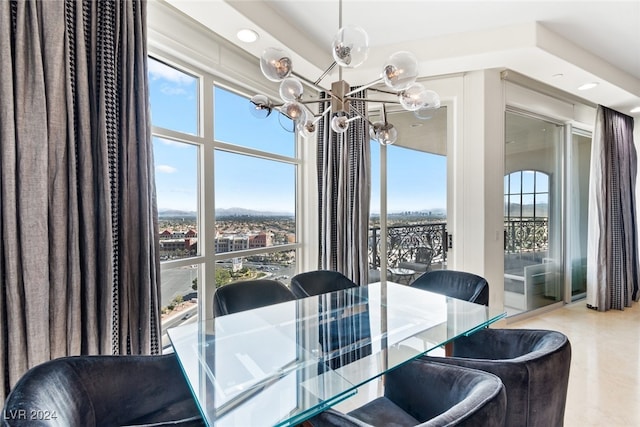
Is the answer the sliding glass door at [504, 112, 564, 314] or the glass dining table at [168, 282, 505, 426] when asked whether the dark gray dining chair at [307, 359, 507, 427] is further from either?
the sliding glass door at [504, 112, 564, 314]

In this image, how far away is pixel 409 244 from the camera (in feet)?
11.9

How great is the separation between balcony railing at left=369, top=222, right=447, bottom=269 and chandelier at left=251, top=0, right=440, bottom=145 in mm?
1728

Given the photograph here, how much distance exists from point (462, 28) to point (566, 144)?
258 cm

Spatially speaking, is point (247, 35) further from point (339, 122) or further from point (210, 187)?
point (210, 187)

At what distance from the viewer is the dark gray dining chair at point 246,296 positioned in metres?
2.00

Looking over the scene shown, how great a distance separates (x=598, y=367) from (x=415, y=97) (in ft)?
9.21

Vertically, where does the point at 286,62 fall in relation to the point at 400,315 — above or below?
above

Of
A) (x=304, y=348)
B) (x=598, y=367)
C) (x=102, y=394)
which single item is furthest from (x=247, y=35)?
(x=598, y=367)

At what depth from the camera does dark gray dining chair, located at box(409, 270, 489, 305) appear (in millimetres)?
2176

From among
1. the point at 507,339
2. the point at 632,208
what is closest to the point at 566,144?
the point at 632,208

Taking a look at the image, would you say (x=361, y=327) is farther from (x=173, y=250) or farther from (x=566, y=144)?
(x=566, y=144)

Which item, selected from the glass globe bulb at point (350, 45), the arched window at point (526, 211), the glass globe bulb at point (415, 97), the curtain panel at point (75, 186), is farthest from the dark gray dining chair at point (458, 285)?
the curtain panel at point (75, 186)

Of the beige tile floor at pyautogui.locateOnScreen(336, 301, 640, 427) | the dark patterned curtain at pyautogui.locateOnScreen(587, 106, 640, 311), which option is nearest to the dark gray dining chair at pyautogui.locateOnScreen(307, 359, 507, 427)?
the beige tile floor at pyautogui.locateOnScreen(336, 301, 640, 427)

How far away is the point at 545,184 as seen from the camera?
3920 millimetres
